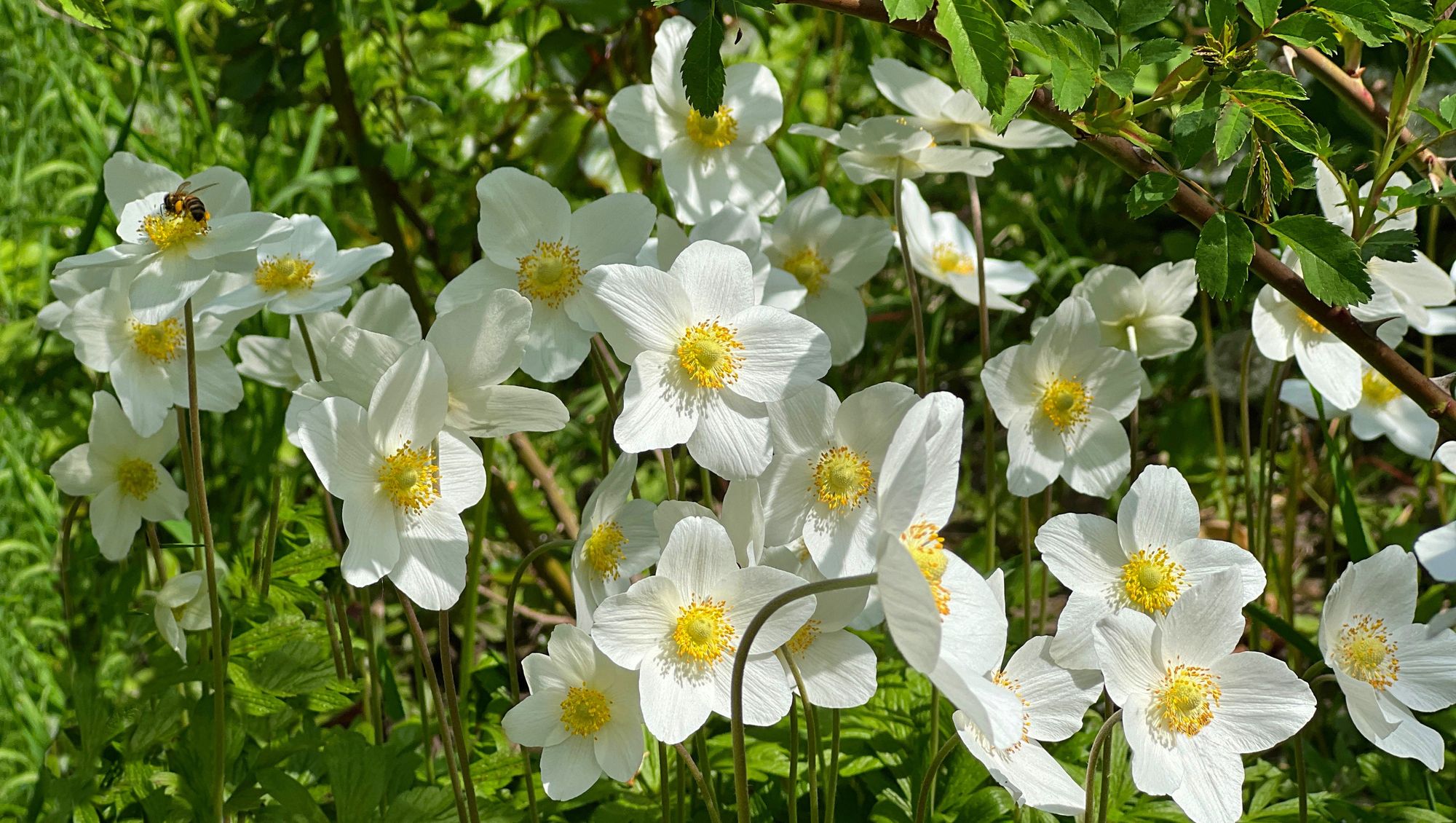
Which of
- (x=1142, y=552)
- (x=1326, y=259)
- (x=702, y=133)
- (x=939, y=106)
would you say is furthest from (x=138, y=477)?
(x=1326, y=259)

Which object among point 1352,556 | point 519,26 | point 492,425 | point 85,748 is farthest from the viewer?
point 519,26

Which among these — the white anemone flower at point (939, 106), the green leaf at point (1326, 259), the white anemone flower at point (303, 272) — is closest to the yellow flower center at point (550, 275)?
the white anemone flower at point (303, 272)

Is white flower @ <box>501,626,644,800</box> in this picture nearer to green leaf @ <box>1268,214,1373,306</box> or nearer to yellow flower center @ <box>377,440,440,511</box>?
yellow flower center @ <box>377,440,440,511</box>

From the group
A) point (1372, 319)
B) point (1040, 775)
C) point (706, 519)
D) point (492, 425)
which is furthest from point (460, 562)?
point (1372, 319)

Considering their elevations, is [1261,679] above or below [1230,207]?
below

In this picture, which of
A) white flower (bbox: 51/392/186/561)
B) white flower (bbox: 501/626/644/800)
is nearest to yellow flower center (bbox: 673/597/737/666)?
white flower (bbox: 501/626/644/800)

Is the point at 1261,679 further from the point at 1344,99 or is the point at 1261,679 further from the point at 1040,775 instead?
the point at 1344,99

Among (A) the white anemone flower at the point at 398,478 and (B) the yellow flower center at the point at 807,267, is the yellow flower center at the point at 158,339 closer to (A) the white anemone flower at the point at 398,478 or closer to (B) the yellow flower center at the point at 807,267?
(A) the white anemone flower at the point at 398,478
